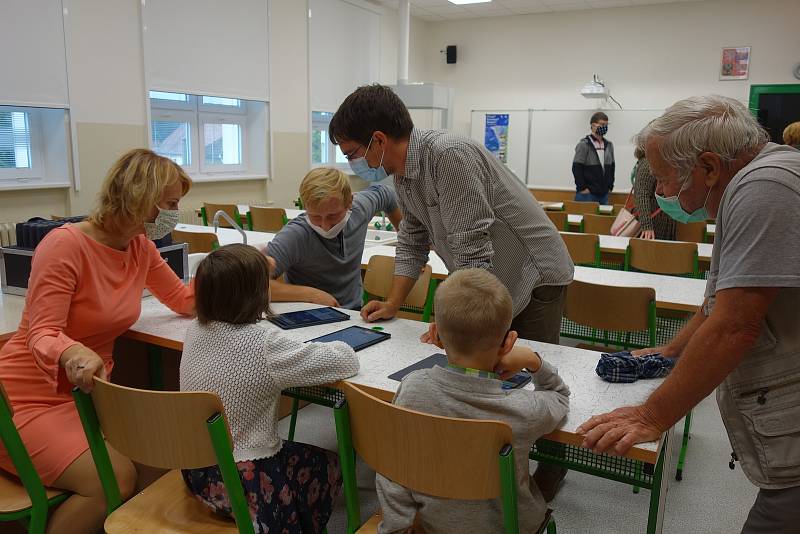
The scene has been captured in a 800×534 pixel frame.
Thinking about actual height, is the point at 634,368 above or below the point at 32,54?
below

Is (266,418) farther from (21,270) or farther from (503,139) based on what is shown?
(503,139)

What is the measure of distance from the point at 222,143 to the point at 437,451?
6819 millimetres

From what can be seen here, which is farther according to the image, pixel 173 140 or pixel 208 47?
pixel 173 140

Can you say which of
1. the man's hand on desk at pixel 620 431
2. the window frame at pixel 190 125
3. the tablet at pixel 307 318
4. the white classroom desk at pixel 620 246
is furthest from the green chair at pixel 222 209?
the man's hand on desk at pixel 620 431

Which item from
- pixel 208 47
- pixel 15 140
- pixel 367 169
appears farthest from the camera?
pixel 208 47

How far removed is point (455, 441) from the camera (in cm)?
116

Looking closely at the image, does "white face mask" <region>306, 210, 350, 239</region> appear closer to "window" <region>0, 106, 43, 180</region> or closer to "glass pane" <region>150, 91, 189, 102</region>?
"window" <region>0, 106, 43, 180</region>


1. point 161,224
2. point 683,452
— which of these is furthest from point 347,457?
point 683,452

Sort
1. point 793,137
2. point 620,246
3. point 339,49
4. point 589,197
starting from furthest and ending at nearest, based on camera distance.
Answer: point 339,49, point 589,197, point 620,246, point 793,137


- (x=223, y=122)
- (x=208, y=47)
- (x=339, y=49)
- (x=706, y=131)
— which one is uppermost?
(x=339, y=49)

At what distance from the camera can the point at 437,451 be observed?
1185mm

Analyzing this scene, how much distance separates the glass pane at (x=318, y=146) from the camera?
27.9 ft

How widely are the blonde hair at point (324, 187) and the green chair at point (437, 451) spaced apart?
4.19 feet

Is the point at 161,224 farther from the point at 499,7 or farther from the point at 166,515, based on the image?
the point at 499,7
